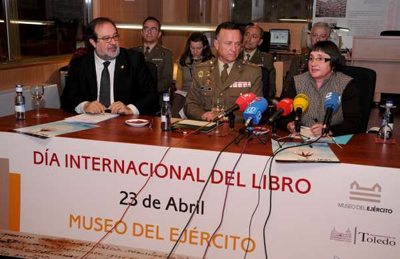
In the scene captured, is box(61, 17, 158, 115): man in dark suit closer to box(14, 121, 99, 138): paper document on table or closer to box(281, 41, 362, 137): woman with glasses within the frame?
box(14, 121, 99, 138): paper document on table

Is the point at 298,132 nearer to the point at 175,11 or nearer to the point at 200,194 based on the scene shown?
the point at 200,194

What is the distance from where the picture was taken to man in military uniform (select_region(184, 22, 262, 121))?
9.95 ft

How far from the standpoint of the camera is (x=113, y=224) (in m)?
2.22

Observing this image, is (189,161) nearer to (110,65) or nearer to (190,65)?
(110,65)

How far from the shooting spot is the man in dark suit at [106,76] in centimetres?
310

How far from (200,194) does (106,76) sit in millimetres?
1448

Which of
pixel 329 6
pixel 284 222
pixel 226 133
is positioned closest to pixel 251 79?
pixel 226 133

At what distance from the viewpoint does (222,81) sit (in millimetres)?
3094

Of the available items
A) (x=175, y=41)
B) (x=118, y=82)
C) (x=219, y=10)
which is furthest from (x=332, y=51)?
(x=219, y=10)

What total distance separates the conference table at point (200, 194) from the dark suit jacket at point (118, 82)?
77 cm

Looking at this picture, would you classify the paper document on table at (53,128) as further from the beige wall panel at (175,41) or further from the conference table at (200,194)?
the beige wall panel at (175,41)

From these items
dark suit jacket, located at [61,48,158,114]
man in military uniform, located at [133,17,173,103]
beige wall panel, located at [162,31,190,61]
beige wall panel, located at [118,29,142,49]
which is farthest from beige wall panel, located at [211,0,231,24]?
dark suit jacket, located at [61,48,158,114]

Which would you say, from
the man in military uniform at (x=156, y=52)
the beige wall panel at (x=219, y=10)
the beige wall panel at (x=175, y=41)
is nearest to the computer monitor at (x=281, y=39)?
the beige wall panel at (x=219, y=10)

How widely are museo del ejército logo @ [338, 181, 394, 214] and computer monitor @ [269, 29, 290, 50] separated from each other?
261 inches
